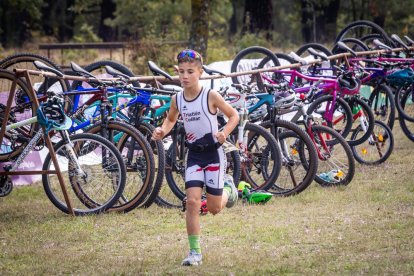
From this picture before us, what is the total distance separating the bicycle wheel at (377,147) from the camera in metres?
12.7

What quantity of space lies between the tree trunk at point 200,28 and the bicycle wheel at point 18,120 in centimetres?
1040

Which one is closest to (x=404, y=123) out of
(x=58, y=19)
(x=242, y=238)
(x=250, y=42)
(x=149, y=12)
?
(x=242, y=238)

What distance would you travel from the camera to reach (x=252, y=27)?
95.1ft

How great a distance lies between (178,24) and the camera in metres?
28.7

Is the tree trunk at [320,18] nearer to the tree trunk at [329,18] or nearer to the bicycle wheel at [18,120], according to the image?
the tree trunk at [329,18]

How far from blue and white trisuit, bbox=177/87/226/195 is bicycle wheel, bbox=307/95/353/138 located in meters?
4.20

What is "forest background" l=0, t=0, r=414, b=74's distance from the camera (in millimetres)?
21562

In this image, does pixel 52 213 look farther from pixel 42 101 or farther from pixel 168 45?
pixel 168 45

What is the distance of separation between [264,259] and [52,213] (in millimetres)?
3588

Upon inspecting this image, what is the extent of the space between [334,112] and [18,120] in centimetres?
442

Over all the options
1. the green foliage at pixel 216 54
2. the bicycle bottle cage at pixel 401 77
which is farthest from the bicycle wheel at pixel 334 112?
the green foliage at pixel 216 54

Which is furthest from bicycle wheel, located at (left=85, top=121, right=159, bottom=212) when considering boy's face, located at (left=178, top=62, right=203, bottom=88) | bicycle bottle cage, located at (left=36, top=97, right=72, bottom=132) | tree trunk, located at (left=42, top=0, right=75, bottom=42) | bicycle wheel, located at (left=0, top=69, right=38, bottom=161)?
tree trunk, located at (left=42, top=0, right=75, bottom=42)

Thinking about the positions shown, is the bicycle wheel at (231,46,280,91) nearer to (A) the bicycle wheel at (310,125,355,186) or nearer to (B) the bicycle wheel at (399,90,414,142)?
(A) the bicycle wheel at (310,125,355,186)

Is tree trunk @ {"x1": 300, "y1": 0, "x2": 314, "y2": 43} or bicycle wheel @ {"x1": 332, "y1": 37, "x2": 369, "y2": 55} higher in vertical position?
tree trunk @ {"x1": 300, "y1": 0, "x2": 314, "y2": 43}
